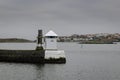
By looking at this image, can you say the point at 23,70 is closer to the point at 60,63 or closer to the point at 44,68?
the point at 44,68

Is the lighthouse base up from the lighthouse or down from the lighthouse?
down

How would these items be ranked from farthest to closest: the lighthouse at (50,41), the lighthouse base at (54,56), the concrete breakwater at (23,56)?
the lighthouse at (50,41) → the concrete breakwater at (23,56) → the lighthouse base at (54,56)

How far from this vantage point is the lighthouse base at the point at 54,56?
1794 inches

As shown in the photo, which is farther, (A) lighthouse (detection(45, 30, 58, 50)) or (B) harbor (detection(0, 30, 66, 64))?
(A) lighthouse (detection(45, 30, 58, 50))

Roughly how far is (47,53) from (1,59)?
25.2 feet

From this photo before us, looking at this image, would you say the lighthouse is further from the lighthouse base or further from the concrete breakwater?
the concrete breakwater

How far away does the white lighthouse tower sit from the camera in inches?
1796

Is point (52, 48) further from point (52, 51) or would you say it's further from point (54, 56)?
point (54, 56)

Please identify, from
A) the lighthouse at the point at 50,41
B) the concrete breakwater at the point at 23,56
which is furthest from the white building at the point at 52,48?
the concrete breakwater at the point at 23,56

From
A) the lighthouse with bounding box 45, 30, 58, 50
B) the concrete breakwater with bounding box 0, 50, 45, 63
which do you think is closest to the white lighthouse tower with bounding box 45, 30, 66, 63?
the lighthouse with bounding box 45, 30, 58, 50

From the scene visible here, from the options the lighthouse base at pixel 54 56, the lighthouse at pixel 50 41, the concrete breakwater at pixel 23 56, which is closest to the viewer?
the lighthouse base at pixel 54 56

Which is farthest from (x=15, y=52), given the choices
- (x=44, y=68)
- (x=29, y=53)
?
(x=44, y=68)

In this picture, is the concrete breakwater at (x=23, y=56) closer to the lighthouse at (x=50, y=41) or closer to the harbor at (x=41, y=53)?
the harbor at (x=41, y=53)

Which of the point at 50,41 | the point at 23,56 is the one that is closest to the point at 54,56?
the point at 50,41
